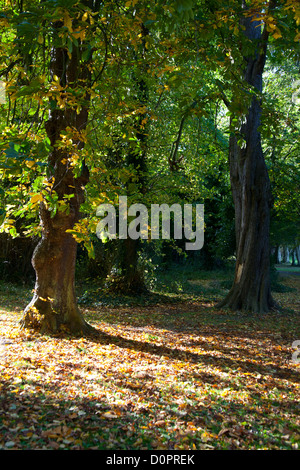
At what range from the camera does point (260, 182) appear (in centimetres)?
1012

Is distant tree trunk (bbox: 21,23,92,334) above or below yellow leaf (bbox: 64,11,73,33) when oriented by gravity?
below

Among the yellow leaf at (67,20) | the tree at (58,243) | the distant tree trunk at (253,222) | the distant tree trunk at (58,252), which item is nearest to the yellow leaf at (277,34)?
the yellow leaf at (67,20)

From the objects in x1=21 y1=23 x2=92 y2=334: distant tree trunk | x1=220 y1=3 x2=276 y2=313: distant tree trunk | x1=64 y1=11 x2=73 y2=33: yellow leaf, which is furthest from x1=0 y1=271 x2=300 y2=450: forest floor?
x1=64 y1=11 x2=73 y2=33: yellow leaf

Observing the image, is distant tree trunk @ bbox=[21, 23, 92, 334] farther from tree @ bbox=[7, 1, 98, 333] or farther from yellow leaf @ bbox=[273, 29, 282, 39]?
yellow leaf @ bbox=[273, 29, 282, 39]

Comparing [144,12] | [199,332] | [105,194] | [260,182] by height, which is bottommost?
[199,332]

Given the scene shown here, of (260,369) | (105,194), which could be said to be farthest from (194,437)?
(105,194)

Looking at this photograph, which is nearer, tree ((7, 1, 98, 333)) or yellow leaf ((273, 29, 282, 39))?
yellow leaf ((273, 29, 282, 39))

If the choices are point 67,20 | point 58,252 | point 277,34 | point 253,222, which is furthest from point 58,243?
point 253,222

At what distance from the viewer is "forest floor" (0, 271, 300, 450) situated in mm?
3068

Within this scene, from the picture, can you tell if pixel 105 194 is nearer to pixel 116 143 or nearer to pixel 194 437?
pixel 194 437

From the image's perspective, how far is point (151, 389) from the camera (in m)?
4.09

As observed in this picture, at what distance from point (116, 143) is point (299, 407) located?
890cm

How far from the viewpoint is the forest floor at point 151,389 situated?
121 inches

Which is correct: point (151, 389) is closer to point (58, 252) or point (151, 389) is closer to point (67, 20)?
point (58, 252)
